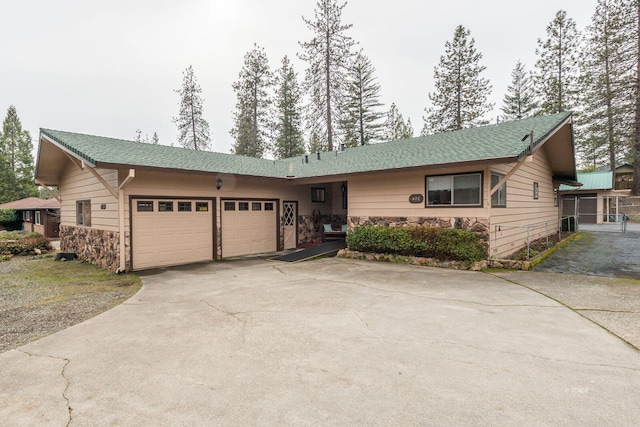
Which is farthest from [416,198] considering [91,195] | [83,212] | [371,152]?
[83,212]

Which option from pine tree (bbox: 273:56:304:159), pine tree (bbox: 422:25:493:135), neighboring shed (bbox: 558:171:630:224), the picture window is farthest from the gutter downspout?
neighboring shed (bbox: 558:171:630:224)

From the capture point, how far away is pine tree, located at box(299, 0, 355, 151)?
21.5 meters

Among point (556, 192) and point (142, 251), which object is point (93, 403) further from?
point (556, 192)

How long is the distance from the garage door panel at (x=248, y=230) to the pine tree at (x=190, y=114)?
68.8 feet

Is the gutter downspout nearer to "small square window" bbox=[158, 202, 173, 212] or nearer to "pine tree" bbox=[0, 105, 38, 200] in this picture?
"small square window" bbox=[158, 202, 173, 212]

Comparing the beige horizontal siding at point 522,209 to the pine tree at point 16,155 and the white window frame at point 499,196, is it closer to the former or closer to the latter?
the white window frame at point 499,196

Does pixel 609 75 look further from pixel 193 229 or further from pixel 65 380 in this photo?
pixel 65 380

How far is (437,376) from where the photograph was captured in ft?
9.78

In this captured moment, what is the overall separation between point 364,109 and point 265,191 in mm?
19137

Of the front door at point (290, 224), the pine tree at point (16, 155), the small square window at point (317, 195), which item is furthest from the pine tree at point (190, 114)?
the front door at point (290, 224)

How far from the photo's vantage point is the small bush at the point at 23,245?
12.6m

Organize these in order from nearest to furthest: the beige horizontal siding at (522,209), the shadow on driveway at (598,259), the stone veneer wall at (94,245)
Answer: the shadow on driveway at (598,259)
the stone veneer wall at (94,245)
the beige horizontal siding at (522,209)

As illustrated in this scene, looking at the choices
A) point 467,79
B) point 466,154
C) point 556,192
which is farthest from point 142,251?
Answer: point 467,79

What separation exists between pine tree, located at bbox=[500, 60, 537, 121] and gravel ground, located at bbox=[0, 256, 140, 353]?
3364 cm
